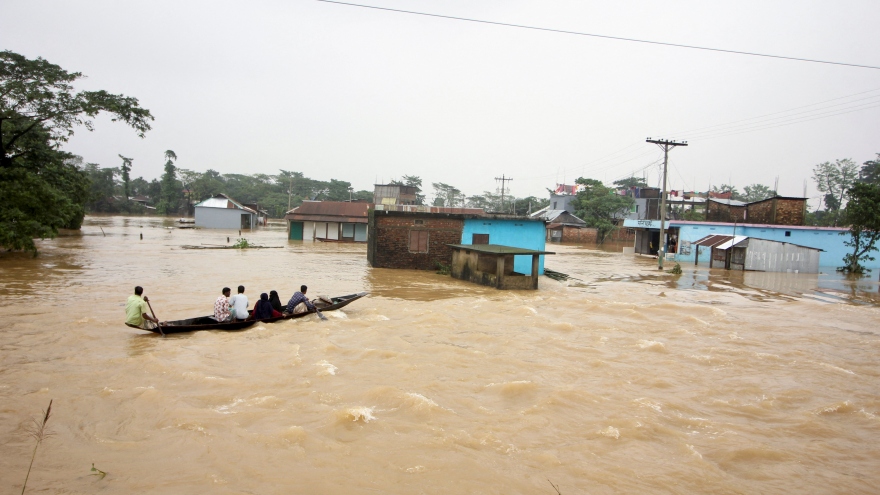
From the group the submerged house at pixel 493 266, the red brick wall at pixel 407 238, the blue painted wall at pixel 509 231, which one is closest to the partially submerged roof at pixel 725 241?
the blue painted wall at pixel 509 231

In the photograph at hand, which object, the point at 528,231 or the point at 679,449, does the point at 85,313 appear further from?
the point at 528,231

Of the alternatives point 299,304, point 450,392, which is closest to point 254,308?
point 299,304

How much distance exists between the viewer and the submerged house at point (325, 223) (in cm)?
4300

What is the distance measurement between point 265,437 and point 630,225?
38.5 meters

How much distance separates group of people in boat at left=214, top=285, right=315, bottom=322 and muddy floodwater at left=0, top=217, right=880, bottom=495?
→ 0.53 metres

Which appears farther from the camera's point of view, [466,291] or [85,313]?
[466,291]

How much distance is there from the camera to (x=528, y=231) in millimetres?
24609

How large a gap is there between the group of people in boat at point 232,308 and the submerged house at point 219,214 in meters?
42.5

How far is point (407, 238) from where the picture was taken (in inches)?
965

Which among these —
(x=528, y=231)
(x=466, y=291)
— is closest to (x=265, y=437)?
(x=466, y=291)

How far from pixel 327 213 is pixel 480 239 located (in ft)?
71.8

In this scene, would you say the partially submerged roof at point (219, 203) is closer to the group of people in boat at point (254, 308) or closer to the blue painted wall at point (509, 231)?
the blue painted wall at point (509, 231)

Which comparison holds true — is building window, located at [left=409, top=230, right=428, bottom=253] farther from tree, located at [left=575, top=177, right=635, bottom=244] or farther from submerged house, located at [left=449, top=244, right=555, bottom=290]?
tree, located at [left=575, top=177, right=635, bottom=244]

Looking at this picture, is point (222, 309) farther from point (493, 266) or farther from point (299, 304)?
point (493, 266)
